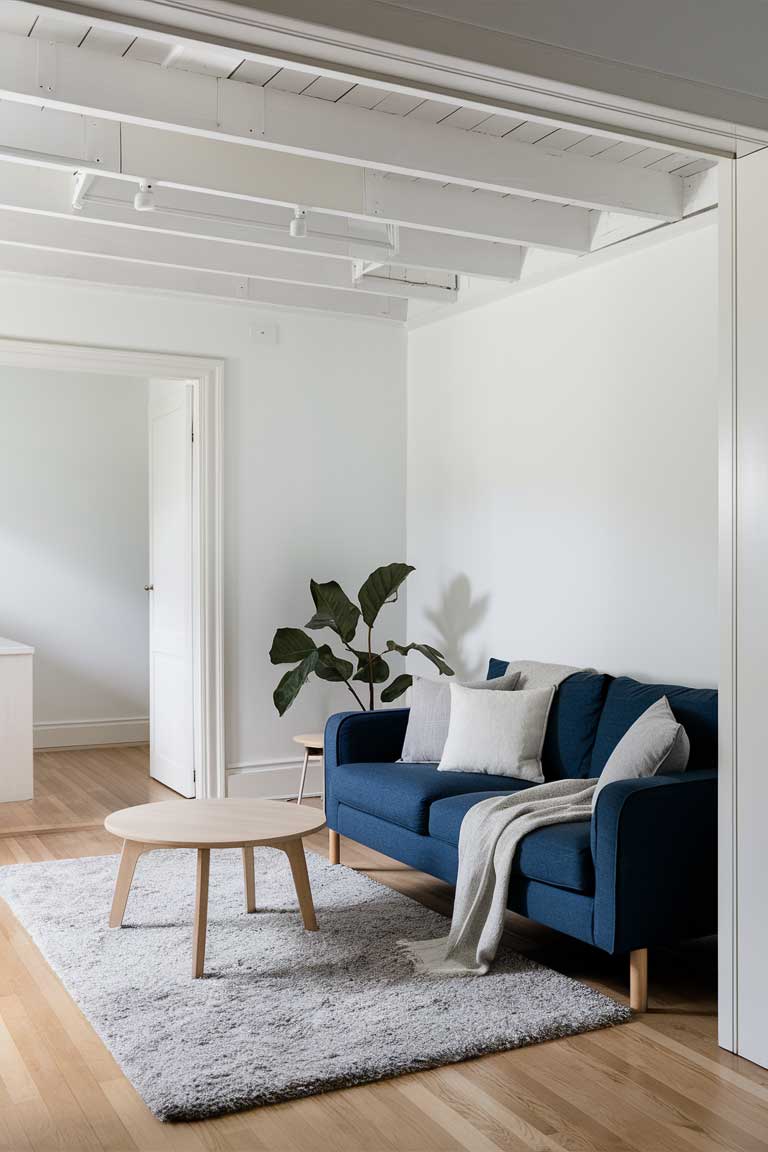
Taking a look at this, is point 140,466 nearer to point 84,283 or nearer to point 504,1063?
point 84,283

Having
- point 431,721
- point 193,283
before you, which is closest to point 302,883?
point 431,721

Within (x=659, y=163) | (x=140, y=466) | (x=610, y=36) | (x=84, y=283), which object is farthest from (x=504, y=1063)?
(x=140, y=466)

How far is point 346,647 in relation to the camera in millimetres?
5988

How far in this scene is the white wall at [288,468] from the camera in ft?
19.7

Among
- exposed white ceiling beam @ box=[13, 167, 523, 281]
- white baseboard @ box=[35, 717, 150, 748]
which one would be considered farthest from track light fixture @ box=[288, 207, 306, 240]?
white baseboard @ box=[35, 717, 150, 748]

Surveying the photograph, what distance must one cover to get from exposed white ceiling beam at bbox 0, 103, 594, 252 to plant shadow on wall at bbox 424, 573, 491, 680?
75.2 inches

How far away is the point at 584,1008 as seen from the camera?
3.29 meters

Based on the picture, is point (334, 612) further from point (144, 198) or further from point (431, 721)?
point (144, 198)

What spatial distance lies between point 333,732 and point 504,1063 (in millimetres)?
2089

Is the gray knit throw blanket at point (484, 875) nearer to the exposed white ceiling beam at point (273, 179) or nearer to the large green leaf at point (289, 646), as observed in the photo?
the large green leaf at point (289, 646)

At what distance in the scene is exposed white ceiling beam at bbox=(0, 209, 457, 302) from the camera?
4805 mm

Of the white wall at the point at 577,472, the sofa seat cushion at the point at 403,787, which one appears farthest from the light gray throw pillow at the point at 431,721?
the white wall at the point at 577,472

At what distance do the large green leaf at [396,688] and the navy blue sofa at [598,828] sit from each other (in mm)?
1087

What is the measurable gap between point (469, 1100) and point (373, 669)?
330 centimetres
